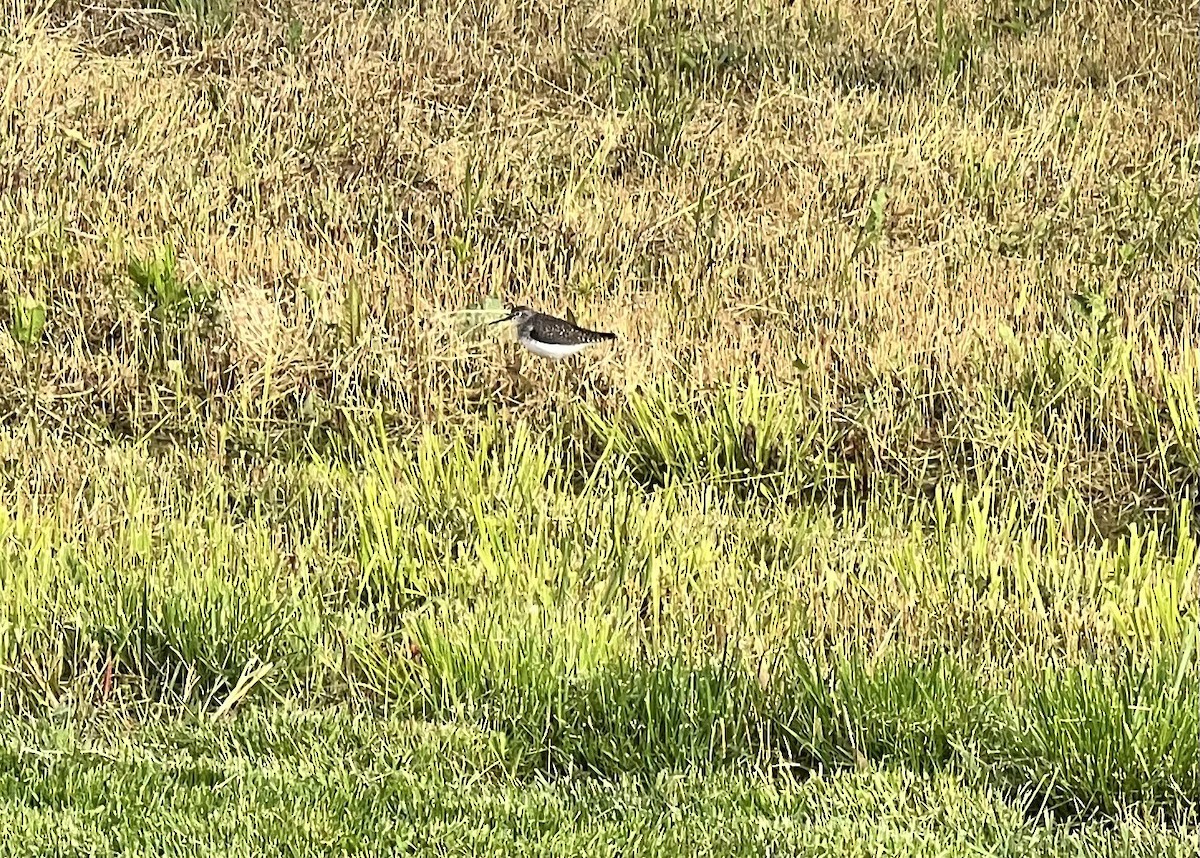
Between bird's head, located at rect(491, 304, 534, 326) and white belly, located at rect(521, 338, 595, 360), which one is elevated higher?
bird's head, located at rect(491, 304, 534, 326)

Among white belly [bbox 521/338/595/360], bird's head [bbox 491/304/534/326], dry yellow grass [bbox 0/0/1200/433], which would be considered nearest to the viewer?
white belly [bbox 521/338/595/360]

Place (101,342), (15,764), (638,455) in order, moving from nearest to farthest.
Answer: (15,764)
(638,455)
(101,342)

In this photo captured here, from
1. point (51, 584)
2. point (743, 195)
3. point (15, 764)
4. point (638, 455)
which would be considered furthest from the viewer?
point (743, 195)

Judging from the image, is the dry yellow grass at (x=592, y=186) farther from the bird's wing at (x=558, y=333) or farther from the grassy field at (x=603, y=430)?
the bird's wing at (x=558, y=333)

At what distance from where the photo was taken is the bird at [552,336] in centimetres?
596

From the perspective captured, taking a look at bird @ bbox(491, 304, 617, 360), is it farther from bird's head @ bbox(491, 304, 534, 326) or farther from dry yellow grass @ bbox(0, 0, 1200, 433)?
dry yellow grass @ bbox(0, 0, 1200, 433)

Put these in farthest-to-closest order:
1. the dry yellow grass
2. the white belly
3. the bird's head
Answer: the dry yellow grass, the bird's head, the white belly

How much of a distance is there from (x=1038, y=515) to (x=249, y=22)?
5759 millimetres

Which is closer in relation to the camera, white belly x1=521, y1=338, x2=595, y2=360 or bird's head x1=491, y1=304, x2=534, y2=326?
white belly x1=521, y1=338, x2=595, y2=360

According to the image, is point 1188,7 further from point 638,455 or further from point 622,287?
point 638,455


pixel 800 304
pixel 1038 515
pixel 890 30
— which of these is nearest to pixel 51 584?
pixel 1038 515

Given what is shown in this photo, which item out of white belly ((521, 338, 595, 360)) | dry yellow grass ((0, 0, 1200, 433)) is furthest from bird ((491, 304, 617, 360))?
dry yellow grass ((0, 0, 1200, 433))

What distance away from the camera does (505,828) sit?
3469mm

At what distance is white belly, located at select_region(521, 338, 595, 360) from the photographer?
5949 mm
